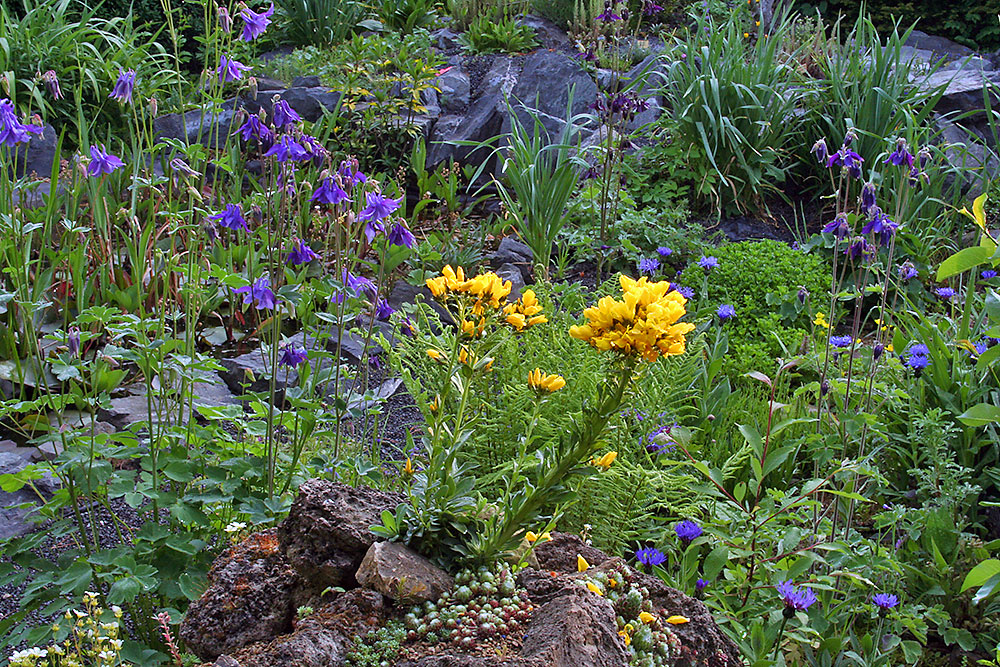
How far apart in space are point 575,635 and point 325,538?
52 centimetres

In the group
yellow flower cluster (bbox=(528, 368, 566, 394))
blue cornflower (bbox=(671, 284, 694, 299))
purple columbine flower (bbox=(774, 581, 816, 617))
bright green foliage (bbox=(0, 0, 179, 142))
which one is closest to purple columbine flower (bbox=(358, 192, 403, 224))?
yellow flower cluster (bbox=(528, 368, 566, 394))

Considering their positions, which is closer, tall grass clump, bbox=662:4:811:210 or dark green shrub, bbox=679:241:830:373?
dark green shrub, bbox=679:241:830:373

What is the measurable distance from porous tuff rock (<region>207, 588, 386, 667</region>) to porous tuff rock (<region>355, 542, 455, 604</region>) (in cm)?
3

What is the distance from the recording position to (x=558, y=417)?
7.97 feet

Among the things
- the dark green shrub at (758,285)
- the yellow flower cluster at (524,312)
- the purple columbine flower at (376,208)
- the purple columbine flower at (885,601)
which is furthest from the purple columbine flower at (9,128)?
the dark green shrub at (758,285)

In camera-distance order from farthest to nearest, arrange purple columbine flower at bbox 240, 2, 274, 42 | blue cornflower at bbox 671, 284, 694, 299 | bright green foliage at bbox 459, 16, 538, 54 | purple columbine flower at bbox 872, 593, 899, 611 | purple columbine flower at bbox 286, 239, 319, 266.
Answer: bright green foliage at bbox 459, 16, 538, 54, blue cornflower at bbox 671, 284, 694, 299, purple columbine flower at bbox 240, 2, 274, 42, purple columbine flower at bbox 286, 239, 319, 266, purple columbine flower at bbox 872, 593, 899, 611

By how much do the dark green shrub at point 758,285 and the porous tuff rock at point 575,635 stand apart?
2431 millimetres

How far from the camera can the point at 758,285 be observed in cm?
375

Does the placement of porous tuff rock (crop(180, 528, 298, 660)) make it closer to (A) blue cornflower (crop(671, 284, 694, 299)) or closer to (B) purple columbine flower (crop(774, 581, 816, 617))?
(B) purple columbine flower (crop(774, 581, 816, 617))

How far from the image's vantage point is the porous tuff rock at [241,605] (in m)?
1.46

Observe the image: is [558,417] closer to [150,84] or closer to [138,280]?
[138,280]

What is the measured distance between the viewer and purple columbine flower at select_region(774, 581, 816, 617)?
160 centimetres

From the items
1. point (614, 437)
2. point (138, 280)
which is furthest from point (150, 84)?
point (614, 437)

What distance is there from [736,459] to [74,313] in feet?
9.29
